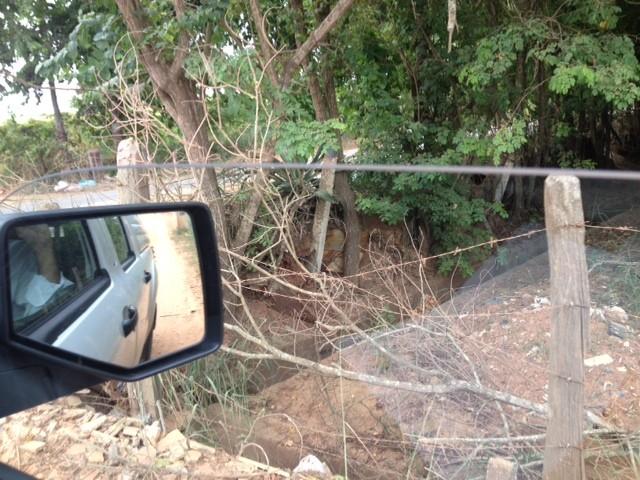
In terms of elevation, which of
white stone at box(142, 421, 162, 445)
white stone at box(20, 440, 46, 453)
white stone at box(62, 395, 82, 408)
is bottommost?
white stone at box(142, 421, 162, 445)

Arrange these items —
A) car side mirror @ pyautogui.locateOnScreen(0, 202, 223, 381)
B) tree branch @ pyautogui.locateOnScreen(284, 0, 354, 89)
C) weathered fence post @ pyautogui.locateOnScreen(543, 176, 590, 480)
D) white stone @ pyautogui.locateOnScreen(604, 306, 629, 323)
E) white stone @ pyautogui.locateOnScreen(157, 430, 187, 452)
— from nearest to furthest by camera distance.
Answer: car side mirror @ pyautogui.locateOnScreen(0, 202, 223, 381), weathered fence post @ pyautogui.locateOnScreen(543, 176, 590, 480), white stone @ pyautogui.locateOnScreen(157, 430, 187, 452), white stone @ pyautogui.locateOnScreen(604, 306, 629, 323), tree branch @ pyautogui.locateOnScreen(284, 0, 354, 89)

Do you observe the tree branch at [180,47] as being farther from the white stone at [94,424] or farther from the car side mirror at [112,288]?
the white stone at [94,424]

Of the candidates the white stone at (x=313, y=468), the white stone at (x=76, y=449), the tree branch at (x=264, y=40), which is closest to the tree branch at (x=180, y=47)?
the tree branch at (x=264, y=40)

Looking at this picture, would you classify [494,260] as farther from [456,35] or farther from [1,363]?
[1,363]

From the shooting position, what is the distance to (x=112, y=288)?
6.40 ft

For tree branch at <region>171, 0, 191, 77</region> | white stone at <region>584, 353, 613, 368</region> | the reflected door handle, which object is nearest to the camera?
the reflected door handle

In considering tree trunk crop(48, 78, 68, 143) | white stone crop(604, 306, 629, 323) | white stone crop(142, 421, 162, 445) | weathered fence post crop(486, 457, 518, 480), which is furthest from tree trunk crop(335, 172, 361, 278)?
tree trunk crop(48, 78, 68, 143)

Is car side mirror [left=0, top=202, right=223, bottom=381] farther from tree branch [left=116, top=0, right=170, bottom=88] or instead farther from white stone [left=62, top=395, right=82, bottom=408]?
tree branch [left=116, top=0, right=170, bottom=88]

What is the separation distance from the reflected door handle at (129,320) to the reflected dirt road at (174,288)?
102 millimetres

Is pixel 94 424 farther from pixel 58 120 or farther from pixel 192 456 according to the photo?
pixel 58 120

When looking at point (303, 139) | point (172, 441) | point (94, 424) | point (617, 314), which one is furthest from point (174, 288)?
point (617, 314)

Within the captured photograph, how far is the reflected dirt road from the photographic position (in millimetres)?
2074

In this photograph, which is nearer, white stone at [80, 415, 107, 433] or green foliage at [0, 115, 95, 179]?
white stone at [80, 415, 107, 433]

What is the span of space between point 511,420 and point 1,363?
2576 mm
